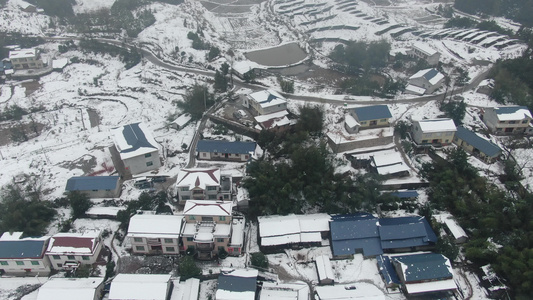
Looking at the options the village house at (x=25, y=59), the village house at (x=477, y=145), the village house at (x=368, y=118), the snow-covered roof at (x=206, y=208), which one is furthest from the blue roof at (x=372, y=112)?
the village house at (x=25, y=59)

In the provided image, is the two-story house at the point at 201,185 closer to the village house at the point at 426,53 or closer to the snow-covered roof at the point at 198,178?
the snow-covered roof at the point at 198,178

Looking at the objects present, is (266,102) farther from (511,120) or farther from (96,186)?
(511,120)

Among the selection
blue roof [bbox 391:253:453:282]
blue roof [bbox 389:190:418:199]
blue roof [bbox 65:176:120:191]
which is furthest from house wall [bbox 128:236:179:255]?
blue roof [bbox 389:190:418:199]

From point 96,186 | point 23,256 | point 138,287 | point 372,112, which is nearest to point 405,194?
point 372,112

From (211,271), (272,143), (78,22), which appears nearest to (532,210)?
(272,143)

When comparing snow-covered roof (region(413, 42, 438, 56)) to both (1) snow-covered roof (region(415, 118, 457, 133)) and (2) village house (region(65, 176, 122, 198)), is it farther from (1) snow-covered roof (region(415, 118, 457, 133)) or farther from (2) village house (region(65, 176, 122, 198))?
(2) village house (region(65, 176, 122, 198))
